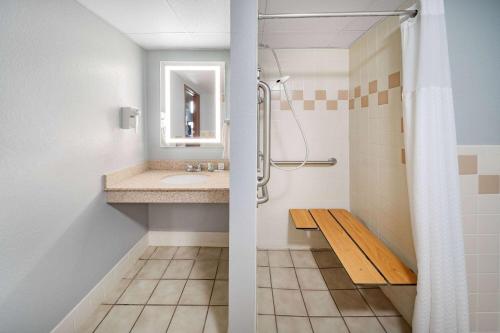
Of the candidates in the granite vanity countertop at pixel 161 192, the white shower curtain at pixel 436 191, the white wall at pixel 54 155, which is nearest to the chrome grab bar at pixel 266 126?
the granite vanity countertop at pixel 161 192

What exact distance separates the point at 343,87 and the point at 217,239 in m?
2.00

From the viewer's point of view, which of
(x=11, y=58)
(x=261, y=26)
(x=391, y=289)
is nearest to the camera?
(x=11, y=58)

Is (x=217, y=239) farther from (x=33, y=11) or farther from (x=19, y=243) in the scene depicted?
(x=33, y=11)

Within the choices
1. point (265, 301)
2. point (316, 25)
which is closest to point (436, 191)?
point (265, 301)

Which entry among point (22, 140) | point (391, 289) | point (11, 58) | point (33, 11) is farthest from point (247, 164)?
point (391, 289)

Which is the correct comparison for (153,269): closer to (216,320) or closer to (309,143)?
A: (216,320)

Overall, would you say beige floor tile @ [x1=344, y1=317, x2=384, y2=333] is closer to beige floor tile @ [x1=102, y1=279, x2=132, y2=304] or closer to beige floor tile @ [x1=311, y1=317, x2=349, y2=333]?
beige floor tile @ [x1=311, y1=317, x2=349, y2=333]

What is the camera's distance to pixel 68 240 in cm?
158

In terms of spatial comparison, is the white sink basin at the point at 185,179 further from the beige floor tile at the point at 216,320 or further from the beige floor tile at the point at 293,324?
the beige floor tile at the point at 293,324

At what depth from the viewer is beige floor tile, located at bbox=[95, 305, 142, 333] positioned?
1.62m

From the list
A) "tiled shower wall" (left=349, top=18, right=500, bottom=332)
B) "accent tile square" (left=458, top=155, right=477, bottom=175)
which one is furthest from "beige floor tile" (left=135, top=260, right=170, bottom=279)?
"accent tile square" (left=458, top=155, right=477, bottom=175)

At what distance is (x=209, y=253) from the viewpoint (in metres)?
2.66

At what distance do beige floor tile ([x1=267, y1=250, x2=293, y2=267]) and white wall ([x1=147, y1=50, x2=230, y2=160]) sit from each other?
1.11 meters

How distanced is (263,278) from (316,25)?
2034 mm
